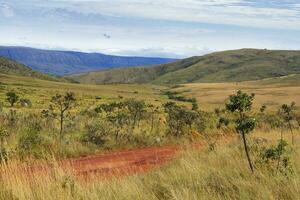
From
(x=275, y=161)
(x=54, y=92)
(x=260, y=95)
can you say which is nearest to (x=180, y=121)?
(x=275, y=161)

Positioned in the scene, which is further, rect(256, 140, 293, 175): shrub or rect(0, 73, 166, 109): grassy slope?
rect(0, 73, 166, 109): grassy slope

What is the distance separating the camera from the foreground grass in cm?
627

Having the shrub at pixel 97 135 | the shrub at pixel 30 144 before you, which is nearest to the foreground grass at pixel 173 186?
the shrub at pixel 30 144

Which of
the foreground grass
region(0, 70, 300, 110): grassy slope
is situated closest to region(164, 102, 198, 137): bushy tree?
the foreground grass

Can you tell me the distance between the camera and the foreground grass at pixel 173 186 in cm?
627

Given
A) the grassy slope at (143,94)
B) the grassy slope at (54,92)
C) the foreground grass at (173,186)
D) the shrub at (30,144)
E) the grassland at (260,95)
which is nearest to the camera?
the foreground grass at (173,186)

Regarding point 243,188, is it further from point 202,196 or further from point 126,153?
point 126,153

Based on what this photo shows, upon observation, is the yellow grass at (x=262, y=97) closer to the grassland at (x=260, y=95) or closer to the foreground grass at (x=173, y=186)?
the grassland at (x=260, y=95)

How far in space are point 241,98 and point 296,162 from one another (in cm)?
143

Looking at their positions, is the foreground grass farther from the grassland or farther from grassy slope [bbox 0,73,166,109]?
the grassland

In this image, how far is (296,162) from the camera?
8789 millimetres

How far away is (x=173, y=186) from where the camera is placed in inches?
280

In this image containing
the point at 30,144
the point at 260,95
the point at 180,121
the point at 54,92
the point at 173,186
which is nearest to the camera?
the point at 173,186

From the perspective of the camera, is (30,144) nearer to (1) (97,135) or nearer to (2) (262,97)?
(1) (97,135)
